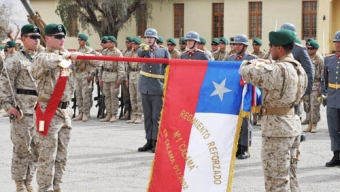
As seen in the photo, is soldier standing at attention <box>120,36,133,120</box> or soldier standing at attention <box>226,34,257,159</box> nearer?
soldier standing at attention <box>226,34,257,159</box>

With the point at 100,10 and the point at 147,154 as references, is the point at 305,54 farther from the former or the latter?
the point at 100,10

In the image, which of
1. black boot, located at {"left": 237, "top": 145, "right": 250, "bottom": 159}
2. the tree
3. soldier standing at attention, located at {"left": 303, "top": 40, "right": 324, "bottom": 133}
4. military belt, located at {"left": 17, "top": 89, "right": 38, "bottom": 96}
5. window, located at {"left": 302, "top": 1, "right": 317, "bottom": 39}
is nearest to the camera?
military belt, located at {"left": 17, "top": 89, "right": 38, "bottom": 96}

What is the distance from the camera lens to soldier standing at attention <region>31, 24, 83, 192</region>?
25.7 ft

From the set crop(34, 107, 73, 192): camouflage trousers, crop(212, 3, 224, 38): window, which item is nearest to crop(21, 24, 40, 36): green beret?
crop(34, 107, 73, 192): camouflage trousers

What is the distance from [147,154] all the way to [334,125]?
10.4 ft

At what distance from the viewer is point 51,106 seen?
788 centimetres

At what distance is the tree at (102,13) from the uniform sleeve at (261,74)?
132 ft

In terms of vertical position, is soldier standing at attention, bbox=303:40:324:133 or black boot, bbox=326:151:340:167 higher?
soldier standing at attention, bbox=303:40:324:133

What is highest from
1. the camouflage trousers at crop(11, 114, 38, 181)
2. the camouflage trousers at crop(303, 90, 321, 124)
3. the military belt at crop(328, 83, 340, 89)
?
the military belt at crop(328, 83, 340, 89)

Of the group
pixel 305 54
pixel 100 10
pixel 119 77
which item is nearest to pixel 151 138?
pixel 305 54

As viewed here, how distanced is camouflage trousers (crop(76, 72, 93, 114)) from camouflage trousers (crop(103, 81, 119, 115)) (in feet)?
1.43

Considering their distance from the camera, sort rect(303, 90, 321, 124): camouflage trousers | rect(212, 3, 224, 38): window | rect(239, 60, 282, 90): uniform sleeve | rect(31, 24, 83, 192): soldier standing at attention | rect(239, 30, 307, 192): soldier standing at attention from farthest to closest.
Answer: rect(212, 3, 224, 38): window
rect(303, 90, 321, 124): camouflage trousers
rect(31, 24, 83, 192): soldier standing at attention
rect(239, 30, 307, 192): soldier standing at attention
rect(239, 60, 282, 90): uniform sleeve

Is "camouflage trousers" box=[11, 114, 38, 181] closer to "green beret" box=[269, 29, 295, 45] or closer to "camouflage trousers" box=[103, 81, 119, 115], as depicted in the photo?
"green beret" box=[269, 29, 295, 45]

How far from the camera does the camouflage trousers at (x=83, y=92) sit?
17.9 m
